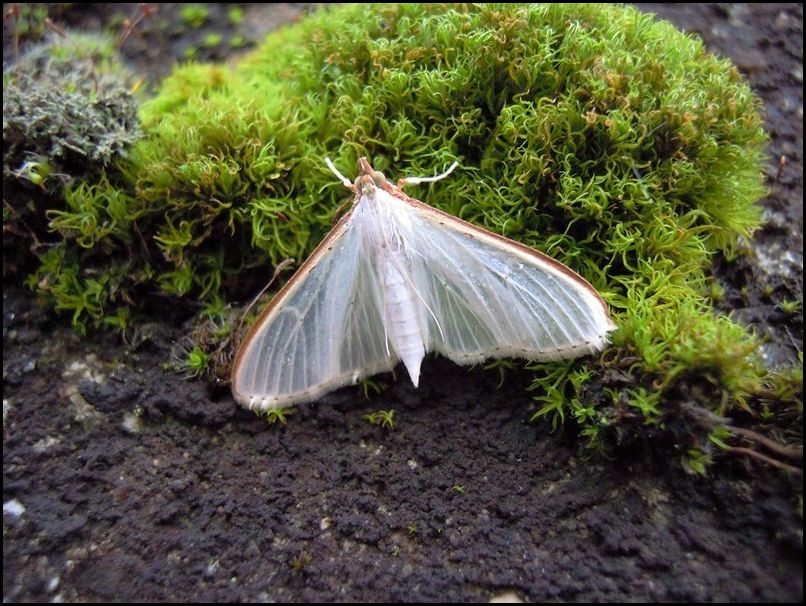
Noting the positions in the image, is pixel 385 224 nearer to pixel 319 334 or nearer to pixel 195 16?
pixel 319 334

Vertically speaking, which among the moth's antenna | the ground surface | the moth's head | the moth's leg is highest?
the moth's leg

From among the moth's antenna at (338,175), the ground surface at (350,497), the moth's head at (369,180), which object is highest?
the moth's head at (369,180)

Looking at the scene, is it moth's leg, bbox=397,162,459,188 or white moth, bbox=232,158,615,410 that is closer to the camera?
white moth, bbox=232,158,615,410

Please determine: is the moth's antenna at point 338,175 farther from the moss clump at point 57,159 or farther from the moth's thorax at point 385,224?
the moss clump at point 57,159

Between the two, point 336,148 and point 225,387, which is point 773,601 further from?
point 336,148

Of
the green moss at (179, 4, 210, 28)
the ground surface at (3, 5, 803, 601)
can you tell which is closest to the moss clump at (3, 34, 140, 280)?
the ground surface at (3, 5, 803, 601)

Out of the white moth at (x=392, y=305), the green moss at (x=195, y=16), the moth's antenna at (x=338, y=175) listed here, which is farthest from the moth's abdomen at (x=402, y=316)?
the green moss at (x=195, y=16)

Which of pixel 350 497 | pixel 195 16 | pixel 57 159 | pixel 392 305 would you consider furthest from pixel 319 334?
pixel 195 16

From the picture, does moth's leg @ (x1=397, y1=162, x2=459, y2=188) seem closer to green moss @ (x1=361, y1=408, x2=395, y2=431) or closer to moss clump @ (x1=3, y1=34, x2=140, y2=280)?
green moss @ (x1=361, y1=408, x2=395, y2=431)
